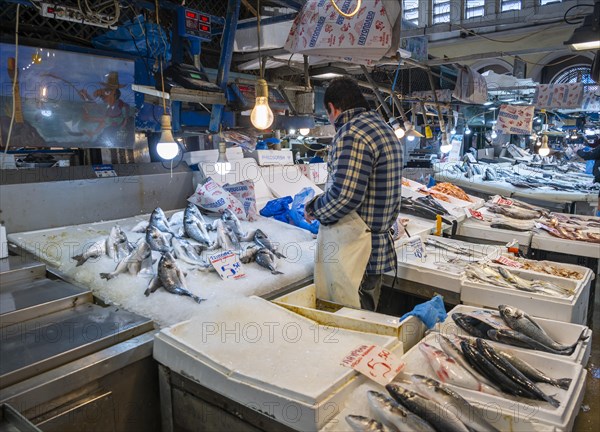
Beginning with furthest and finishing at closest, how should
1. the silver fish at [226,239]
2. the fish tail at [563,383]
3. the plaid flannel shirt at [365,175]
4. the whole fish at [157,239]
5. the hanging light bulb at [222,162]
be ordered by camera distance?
the hanging light bulb at [222,162] < the silver fish at [226,239] < the whole fish at [157,239] < the plaid flannel shirt at [365,175] < the fish tail at [563,383]

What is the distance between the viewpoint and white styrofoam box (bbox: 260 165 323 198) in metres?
5.78

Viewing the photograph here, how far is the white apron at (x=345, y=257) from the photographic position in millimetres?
3012

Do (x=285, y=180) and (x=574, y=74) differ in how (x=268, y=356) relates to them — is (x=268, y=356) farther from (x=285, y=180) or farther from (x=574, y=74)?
(x=574, y=74)

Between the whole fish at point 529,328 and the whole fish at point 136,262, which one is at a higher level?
the whole fish at point 136,262

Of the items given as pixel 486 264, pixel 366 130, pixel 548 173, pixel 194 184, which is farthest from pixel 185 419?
pixel 548 173

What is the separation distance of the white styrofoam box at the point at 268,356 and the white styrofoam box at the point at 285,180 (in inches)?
134

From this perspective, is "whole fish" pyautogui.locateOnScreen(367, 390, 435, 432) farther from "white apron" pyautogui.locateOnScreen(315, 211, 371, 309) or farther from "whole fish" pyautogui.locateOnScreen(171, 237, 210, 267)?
"whole fish" pyautogui.locateOnScreen(171, 237, 210, 267)

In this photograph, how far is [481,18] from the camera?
18.7 m

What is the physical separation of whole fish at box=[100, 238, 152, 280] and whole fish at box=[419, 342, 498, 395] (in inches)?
82.2

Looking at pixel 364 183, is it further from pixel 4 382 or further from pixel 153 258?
pixel 4 382

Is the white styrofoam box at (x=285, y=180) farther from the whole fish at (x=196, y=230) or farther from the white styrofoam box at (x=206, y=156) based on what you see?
the whole fish at (x=196, y=230)

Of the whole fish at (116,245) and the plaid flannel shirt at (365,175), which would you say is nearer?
the plaid flannel shirt at (365,175)

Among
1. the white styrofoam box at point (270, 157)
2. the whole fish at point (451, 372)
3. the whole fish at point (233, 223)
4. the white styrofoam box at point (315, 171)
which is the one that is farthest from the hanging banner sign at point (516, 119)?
the whole fish at point (451, 372)

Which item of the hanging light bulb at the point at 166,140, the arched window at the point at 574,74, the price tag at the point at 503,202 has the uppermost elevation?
the arched window at the point at 574,74
